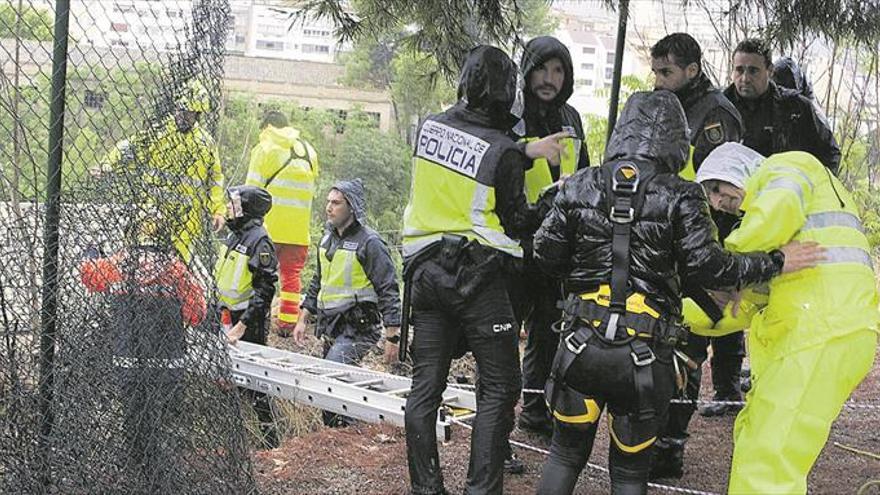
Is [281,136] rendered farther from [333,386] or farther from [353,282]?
[333,386]

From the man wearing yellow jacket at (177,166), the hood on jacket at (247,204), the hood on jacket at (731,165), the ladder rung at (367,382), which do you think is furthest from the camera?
the hood on jacket at (247,204)

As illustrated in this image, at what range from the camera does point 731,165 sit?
4051 millimetres

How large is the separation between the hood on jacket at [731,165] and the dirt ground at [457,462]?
6.00 ft

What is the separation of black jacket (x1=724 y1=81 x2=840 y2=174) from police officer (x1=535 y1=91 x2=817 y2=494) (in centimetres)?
225

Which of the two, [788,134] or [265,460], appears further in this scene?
[788,134]

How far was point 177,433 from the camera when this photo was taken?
4.37m

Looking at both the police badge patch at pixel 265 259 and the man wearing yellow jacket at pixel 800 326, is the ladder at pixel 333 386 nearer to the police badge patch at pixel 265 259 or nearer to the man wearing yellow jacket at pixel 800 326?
the police badge patch at pixel 265 259

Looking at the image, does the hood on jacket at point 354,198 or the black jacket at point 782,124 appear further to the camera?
the hood on jacket at point 354,198

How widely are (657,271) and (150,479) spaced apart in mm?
2250

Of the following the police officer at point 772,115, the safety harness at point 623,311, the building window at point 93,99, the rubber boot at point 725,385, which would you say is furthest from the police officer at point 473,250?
the rubber boot at point 725,385

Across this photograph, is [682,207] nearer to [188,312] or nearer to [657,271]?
[657,271]

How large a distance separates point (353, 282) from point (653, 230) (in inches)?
133

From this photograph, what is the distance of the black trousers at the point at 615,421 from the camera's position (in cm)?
374

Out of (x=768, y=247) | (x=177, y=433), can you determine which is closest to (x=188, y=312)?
(x=177, y=433)
